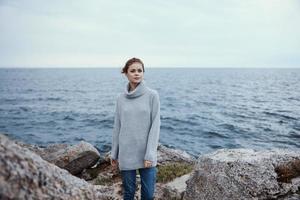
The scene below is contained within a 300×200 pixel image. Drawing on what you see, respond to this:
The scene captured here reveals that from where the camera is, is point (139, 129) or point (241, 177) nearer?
point (139, 129)

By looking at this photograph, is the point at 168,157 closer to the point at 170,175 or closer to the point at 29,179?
the point at 170,175

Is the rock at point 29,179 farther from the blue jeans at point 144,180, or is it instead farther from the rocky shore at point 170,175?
the blue jeans at point 144,180

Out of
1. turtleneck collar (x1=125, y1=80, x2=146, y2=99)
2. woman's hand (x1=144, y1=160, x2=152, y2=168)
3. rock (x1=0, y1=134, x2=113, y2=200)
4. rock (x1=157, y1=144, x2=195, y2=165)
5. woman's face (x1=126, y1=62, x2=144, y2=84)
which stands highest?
woman's face (x1=126, y1=62, x2=144, y2=84)

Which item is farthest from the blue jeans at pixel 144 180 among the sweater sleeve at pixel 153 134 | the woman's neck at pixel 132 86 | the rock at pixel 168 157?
the rock at pixel 168 157

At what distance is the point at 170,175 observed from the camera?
309 inches

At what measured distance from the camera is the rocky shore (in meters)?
2.75

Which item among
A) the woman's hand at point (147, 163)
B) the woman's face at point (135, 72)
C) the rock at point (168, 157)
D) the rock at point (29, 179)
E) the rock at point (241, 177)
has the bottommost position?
the rock at point (168, 157)

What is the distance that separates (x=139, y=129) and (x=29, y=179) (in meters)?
2.13

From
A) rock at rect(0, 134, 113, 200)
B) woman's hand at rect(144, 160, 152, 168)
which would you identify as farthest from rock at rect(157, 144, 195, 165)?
rock at rect(0, 134, 113, 200)

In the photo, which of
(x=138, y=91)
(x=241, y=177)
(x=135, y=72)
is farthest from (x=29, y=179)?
(x=241, y=177)

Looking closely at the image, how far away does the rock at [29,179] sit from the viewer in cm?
261

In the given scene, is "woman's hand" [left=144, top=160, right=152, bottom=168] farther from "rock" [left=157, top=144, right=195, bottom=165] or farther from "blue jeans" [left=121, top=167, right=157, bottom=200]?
"rock" [left=157, top=144, right=195, bottom=165]

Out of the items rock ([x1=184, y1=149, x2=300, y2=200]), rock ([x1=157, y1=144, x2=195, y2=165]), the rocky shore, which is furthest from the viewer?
rock ([x1=157, y1=144, x2=195, y2=165])

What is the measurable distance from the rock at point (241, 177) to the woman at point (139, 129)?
54.0 inches
